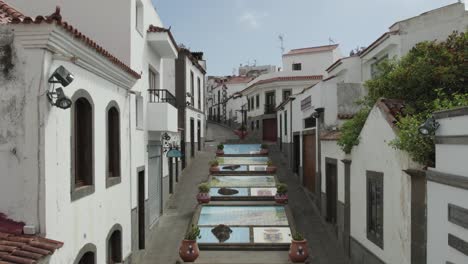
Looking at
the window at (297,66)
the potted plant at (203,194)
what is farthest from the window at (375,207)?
the window at (297,66)

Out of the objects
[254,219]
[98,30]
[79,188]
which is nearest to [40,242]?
[79,188]

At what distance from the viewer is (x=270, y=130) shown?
122 feet

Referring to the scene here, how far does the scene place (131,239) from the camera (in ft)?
39.8

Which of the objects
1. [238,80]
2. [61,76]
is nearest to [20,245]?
[61,76]

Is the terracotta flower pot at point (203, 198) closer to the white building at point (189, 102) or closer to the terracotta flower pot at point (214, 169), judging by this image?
the terracotta flower pot at point (214, 169)

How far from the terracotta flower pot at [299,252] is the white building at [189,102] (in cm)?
1117

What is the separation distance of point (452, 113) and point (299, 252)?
25.2 feet

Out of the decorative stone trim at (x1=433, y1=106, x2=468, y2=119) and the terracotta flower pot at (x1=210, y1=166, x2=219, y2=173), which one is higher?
the decorative stone trim at (x1=433, y1=106, x2=468, y2=119)

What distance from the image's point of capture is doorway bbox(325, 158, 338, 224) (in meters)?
15.8

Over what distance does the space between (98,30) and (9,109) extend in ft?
21.4

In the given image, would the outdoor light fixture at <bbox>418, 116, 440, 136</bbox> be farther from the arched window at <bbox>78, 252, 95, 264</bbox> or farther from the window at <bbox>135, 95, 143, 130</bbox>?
the window at <bbox>135, 95, 143, 130</bbox>

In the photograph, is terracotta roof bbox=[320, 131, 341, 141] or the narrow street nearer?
the narrow street

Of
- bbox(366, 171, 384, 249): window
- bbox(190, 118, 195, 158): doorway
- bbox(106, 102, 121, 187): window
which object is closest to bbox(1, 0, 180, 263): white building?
bbox(106, 102, 121, 187): window

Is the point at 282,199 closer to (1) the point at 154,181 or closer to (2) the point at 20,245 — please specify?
(1) the point at 154,181
